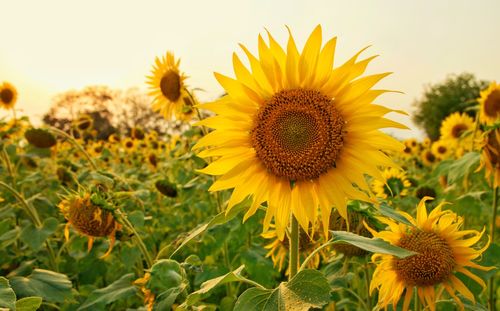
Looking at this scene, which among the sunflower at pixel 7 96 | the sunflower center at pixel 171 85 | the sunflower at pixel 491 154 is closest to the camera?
the sunflower at pixel 491 154

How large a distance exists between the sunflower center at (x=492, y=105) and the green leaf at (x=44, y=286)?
12.6ft

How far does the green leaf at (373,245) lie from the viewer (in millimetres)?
1407

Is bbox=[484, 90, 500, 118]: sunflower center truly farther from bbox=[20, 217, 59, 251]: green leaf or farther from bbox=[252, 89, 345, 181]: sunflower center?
bbox=[20, 217, 59, 251]: green leaf

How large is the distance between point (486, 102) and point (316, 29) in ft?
11.4

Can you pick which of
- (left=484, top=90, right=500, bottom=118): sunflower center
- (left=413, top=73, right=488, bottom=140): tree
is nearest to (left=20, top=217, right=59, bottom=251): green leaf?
(left=484, top=90, right=500, bottom=118): sunflower center

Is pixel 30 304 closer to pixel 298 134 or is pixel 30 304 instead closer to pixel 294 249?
pixel 294 249

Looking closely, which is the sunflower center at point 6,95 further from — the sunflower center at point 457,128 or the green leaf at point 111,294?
the sunflower center at point 457,128

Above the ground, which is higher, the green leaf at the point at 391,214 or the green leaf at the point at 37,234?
the green leaf at the point at 391,214

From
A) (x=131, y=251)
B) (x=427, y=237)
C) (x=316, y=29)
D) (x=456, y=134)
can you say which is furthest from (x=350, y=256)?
(x=456, y=134)

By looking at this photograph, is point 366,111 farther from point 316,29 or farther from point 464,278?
point 464,278

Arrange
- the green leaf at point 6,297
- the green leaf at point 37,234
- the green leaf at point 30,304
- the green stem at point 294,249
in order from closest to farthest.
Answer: the green leaf at point 6,297 < the green leaf at point 30,304 < the green stem at point 294,249 < the green leaf at point 37,234

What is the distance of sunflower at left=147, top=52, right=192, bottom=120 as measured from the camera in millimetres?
4082

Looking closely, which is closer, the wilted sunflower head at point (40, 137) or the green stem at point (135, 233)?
the green stem at point (135, 233)

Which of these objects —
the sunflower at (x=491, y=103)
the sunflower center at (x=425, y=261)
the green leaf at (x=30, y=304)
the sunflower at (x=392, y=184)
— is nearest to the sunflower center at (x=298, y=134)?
the sunflower center at (x=425, y=261)
